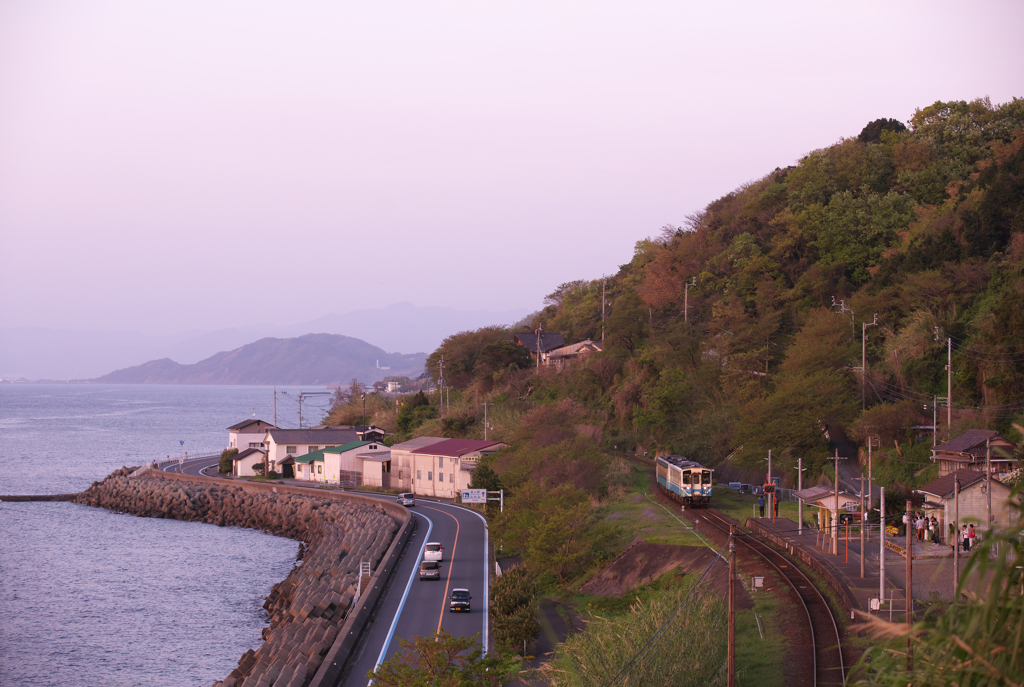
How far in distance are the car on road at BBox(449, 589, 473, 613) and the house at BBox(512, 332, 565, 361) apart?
6848 centimetres

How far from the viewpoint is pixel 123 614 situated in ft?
139

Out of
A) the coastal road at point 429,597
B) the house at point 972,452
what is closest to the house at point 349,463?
the coastal road at point 429,597

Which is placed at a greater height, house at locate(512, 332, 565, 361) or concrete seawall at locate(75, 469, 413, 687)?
house at locate(512, 332, 565, 361)

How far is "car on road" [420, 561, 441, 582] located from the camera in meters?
36.5

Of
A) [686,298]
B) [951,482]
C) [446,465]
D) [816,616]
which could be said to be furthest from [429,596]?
[686,298]

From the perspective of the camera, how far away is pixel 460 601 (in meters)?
31.4

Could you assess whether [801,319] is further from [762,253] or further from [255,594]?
[255,594]

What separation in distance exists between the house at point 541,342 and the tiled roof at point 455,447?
35.4 metres

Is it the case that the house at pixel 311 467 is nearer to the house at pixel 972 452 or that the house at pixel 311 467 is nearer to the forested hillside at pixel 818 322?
the forested hillside at pixel 818 322

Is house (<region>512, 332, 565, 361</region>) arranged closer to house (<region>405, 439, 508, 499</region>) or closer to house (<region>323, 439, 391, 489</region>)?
house (<region>323, 439, 391, 489</region>)

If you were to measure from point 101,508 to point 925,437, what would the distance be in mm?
70362

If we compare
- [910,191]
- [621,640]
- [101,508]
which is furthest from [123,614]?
[910,191]

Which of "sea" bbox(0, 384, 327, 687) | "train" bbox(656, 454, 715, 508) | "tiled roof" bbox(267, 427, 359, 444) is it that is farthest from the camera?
"tiled roof" bbox(267, 427, 359, 444)

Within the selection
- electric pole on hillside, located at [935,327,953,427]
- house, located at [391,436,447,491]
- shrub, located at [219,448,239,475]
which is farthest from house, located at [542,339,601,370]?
electric pole on hillside, located at [935,327,953,427]
